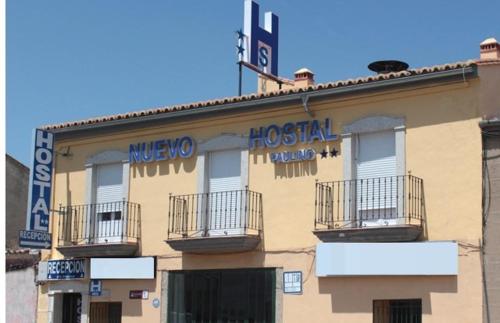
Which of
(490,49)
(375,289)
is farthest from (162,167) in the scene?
(490,49)

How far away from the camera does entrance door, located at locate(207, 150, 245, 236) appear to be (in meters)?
18.7

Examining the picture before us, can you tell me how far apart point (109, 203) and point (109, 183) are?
0.55 metres

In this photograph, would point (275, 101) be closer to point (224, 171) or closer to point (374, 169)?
point (224, 171)

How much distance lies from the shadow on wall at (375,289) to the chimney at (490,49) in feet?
13.6

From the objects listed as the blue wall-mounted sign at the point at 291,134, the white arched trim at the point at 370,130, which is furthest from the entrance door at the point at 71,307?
the white arched trim at the point at 370,130

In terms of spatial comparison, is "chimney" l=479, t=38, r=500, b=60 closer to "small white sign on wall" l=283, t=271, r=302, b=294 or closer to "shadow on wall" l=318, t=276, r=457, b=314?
"shadow on wall" l=318, t=276, r=457, b=314

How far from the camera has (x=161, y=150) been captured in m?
20.3

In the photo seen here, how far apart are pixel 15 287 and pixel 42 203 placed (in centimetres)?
278

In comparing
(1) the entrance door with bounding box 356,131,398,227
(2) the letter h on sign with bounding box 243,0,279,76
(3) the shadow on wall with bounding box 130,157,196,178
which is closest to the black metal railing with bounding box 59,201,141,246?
(3) the shadow on wall with bounding box 130,157,196,178

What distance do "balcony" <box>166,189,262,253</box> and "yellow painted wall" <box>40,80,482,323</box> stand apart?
0.78 ft

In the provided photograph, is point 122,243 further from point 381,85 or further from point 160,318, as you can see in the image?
point 381,85

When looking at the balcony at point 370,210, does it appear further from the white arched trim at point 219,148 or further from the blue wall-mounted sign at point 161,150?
the blue wall-mounted sign at point 161,150

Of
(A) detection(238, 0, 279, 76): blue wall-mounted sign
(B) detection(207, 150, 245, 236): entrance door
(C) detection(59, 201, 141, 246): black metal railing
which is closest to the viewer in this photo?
(B) detection(207, 150, 245, 236): entrance door

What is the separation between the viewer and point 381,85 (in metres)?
17.0
